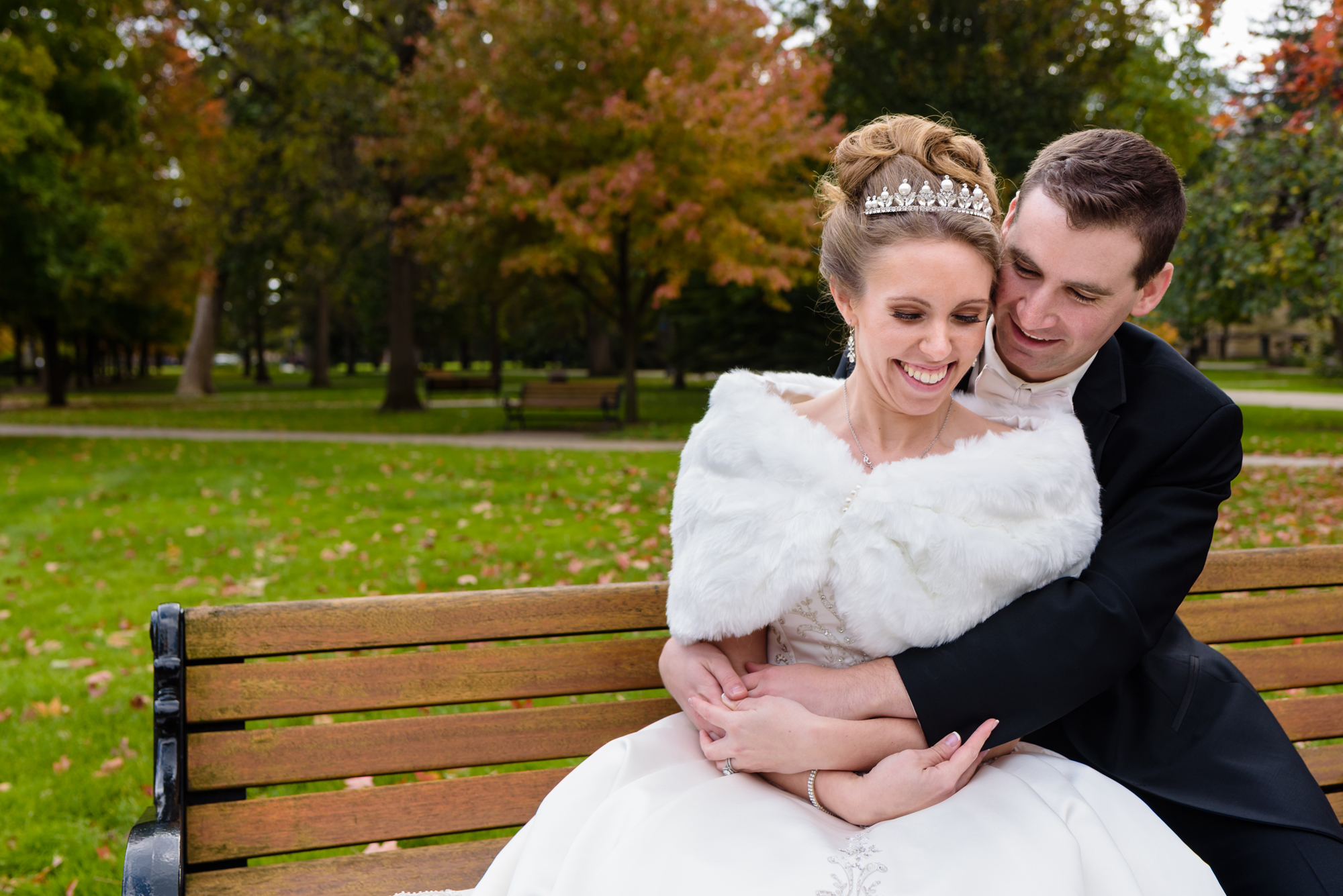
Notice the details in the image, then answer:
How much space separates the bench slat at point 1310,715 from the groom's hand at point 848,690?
165 centimetres

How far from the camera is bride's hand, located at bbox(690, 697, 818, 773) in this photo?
2.06 metres

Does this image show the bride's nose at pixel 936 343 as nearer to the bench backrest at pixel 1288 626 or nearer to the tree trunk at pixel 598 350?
the bench backrest at pixel 1288 626

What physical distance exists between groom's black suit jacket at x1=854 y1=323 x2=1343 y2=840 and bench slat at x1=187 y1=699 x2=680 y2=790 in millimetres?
1034

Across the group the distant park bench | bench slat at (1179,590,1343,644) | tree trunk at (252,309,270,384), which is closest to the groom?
bench slat at (1179,590,1343,644)

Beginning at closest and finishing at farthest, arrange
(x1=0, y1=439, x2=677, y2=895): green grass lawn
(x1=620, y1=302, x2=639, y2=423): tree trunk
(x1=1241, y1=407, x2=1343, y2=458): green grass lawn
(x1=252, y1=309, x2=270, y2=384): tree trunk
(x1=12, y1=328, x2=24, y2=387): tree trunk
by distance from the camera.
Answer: (x1=0, y1=439, x2=677, y2=895): green grass lawn, (x1=1241, y1=407, x2=1343, y2=458): green grass lawn, (x1=620, y1=302, x2=639, y2=423): tree trunk, (x1=12, y1=328, x2=24, y2=387): tree trunk, (x1=252, y1=309, x2=270, y2=384): tree trunk

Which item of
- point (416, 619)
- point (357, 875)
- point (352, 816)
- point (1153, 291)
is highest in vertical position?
point (1153, 291)

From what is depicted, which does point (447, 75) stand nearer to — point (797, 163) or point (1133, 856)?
point (797, 163)

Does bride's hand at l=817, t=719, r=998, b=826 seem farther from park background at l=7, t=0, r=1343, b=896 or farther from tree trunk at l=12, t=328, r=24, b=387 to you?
tree trunk at l=12, t=328, r=24, b=387

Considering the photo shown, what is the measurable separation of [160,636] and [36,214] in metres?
16.0

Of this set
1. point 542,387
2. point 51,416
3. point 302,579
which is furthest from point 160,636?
point 51,416

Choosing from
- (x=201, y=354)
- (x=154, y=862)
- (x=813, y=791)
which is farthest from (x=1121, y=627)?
(x=201, y=354)

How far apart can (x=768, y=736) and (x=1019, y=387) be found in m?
1.09

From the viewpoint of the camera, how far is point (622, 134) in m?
15.9

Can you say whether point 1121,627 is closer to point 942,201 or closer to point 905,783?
point 905,783
